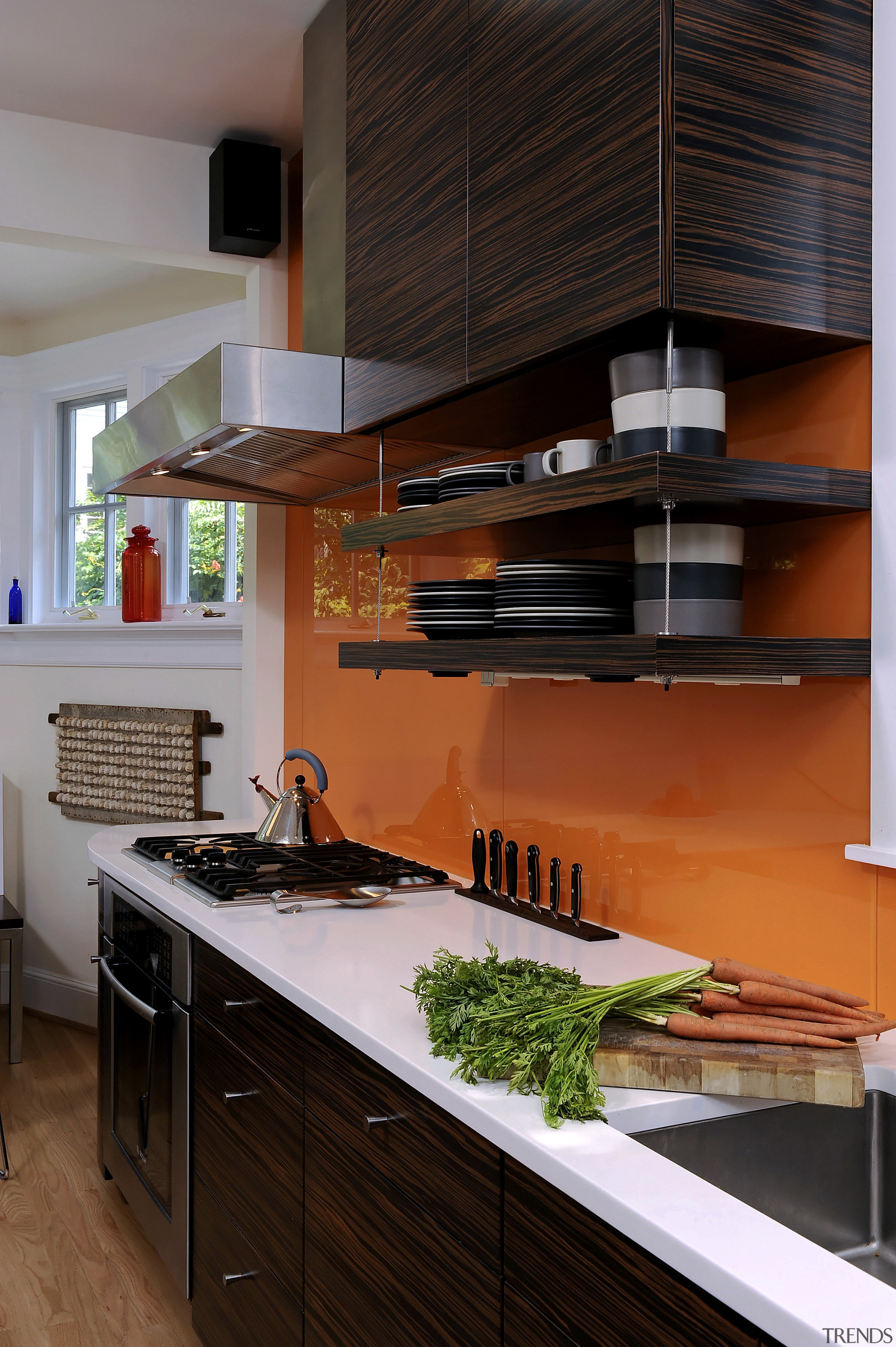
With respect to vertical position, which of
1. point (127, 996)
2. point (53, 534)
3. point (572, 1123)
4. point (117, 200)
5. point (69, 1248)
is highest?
point (117, 200)

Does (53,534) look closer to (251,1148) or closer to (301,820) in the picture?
(301,820)

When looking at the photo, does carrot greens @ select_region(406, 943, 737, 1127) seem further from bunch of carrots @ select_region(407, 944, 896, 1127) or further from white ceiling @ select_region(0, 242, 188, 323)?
white ceiling @ select_region(0, 242, 188, 323)

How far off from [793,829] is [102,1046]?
6.78ft

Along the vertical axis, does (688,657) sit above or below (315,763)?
above

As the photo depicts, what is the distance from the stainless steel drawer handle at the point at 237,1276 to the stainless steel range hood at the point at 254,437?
1.55m

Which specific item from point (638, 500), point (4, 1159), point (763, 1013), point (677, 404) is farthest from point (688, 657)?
point (4, 1159)

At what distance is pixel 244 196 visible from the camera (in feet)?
10.5

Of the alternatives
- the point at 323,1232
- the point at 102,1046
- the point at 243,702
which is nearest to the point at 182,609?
the point at 243,702

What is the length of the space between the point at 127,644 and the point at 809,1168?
3.46 m

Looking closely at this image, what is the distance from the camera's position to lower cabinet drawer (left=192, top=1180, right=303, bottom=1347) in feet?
5.94

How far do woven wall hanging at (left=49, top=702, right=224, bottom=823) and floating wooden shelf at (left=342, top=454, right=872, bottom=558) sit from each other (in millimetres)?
2289

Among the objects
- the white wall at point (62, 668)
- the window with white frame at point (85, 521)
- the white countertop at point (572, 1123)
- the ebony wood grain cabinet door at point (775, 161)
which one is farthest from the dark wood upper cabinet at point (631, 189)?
the window with white frame at point (85, 521)

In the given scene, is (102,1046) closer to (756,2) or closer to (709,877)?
(709,877)

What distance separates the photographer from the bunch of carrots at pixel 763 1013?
125cm
